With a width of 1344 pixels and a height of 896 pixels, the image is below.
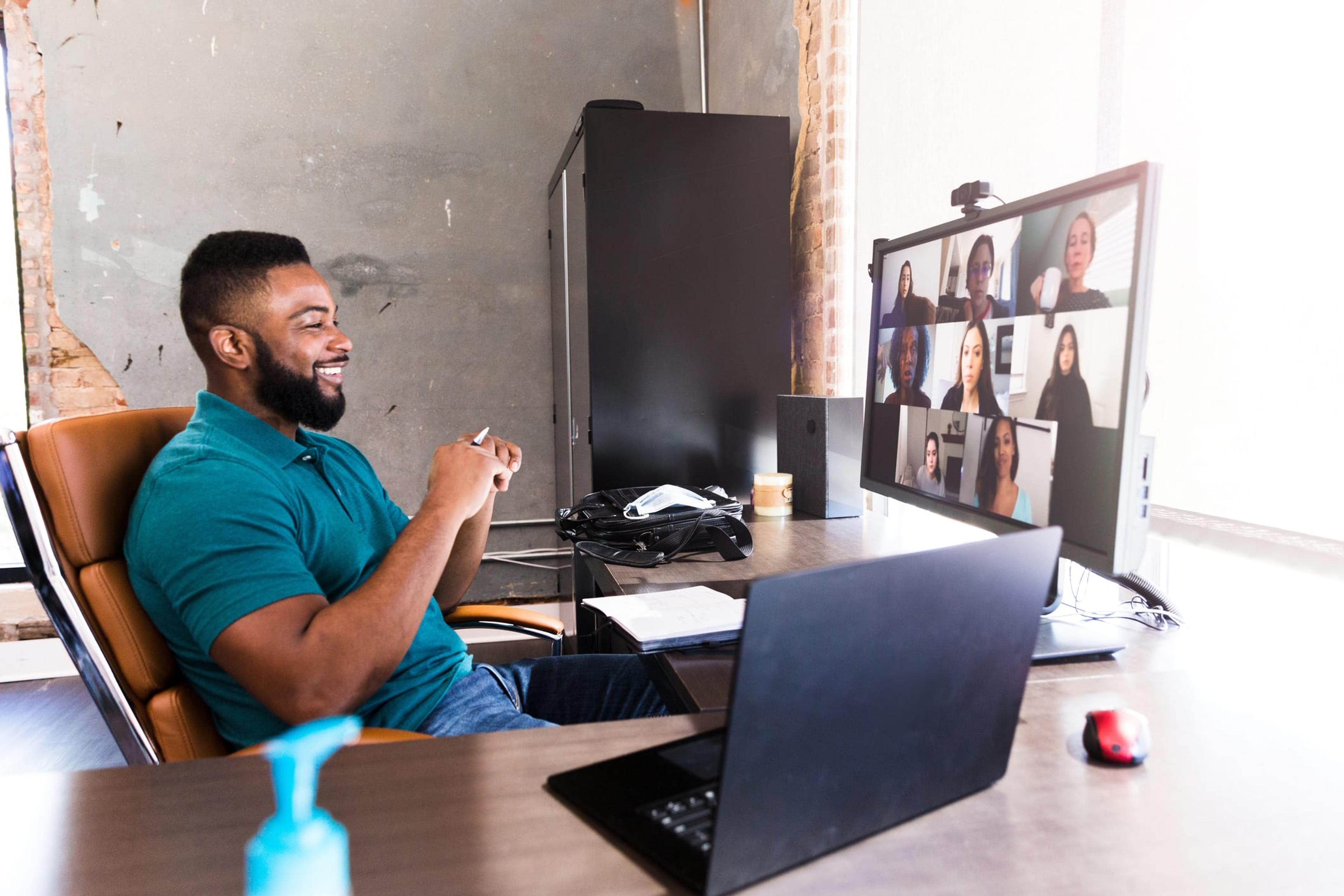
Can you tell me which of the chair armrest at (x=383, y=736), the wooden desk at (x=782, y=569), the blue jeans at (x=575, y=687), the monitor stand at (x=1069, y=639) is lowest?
the blue jeans at (x=575, y=687)

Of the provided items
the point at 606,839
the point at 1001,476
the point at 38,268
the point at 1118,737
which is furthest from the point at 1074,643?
the point at 38,268

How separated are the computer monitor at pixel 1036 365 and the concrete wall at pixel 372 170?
259cm

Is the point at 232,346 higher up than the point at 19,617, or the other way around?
the point at 232,346

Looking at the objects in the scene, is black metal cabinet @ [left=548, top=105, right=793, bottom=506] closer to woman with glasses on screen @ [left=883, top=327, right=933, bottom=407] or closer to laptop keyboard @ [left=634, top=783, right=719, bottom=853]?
woman with glasses on screen @ [left=883, top=327, right=933, bottom=407]

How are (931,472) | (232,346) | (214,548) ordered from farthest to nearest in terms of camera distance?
(232,346), (931,472), (214,548)

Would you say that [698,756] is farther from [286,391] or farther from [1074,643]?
[286,391]

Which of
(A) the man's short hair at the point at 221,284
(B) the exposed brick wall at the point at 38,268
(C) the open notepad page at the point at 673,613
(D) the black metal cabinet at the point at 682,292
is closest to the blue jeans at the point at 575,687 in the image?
(C) the open notepad page at the point at 673,613

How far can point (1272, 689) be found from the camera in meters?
0.91

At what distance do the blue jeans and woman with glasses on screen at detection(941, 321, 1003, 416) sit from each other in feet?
2.28

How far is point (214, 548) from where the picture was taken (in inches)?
42.9

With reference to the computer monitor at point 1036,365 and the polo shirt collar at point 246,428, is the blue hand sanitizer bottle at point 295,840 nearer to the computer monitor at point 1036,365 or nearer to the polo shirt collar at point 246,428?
the computer monitor at point 1036,365

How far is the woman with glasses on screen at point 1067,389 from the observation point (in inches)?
38.4

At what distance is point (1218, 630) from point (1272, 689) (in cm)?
29

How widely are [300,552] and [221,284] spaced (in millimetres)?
565
